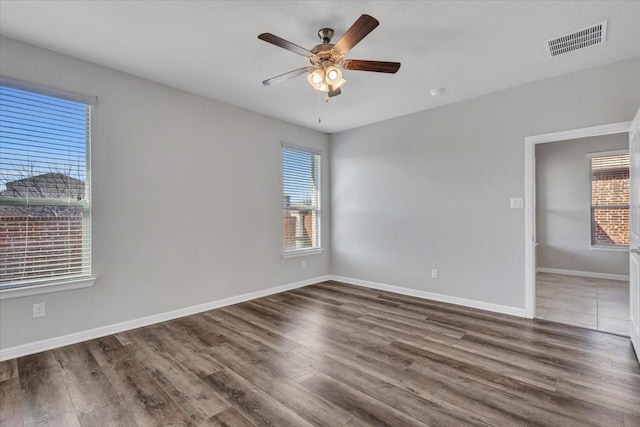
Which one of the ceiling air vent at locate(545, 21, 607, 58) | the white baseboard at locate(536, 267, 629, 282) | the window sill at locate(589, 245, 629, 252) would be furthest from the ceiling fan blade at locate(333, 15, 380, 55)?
the white baseboard at locate(536, 267, 629, 282)

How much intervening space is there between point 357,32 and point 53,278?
334 centimetres

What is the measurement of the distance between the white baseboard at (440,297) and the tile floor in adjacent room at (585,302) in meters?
0.29

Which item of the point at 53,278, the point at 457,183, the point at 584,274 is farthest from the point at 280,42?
the point at 584,274

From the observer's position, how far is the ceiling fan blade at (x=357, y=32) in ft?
6.12

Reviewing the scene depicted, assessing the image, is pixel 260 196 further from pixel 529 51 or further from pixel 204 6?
pixel 529 51

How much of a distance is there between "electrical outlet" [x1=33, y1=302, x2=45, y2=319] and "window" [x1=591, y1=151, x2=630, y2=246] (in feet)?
26.5

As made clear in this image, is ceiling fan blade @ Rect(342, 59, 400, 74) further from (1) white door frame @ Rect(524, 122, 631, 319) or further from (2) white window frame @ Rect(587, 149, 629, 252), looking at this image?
(2) white window frame @ Rect(587, 149, 629, 252)

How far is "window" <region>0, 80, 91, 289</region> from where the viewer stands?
102 inches

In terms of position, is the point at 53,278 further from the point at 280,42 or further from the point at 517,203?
the point at 517,203

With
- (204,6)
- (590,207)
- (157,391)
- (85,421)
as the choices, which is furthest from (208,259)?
(590,207)

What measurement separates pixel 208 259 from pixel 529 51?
4.10 meters

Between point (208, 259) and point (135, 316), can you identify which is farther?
point (208, 259)

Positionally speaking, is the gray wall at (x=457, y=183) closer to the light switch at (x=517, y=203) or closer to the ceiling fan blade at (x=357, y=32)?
the light switch at (x=517, y=203)

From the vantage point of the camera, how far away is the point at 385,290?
484cm
